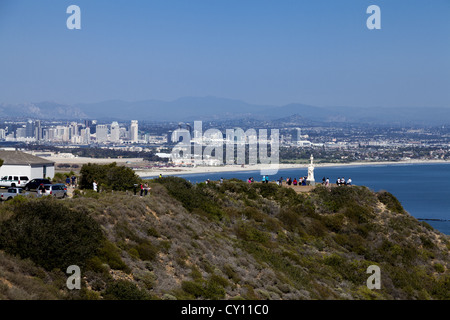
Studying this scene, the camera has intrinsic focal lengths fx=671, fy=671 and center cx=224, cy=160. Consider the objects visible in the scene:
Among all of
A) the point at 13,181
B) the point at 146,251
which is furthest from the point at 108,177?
the point at 146,251

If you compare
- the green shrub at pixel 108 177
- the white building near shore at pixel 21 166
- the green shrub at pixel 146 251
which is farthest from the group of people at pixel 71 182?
the green shrub at pixel 146 251

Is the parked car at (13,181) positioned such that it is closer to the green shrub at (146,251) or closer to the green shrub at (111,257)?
the green shrub at (146,251)

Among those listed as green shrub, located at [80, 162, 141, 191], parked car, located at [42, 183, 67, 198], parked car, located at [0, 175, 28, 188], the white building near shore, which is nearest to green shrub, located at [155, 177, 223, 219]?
green shrub, located at [80, 162, 141, 191]
